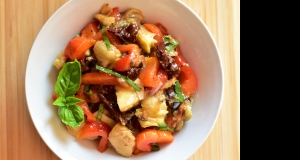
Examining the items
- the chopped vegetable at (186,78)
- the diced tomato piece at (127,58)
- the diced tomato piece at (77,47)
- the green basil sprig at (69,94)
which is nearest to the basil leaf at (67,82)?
the green basil sprig at (69,94)

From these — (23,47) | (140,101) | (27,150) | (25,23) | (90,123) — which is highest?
(25,23)

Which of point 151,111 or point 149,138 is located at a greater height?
point 151,111

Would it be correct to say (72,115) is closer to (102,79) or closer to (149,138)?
(102,79)

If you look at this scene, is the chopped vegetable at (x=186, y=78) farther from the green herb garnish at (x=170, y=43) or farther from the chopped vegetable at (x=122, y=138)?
the chopped vegetable at (x=122, y=138)

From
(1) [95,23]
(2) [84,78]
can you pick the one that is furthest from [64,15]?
(2) [84,78]

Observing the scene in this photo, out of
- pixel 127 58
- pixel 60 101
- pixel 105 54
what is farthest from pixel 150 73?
pixel 60 101

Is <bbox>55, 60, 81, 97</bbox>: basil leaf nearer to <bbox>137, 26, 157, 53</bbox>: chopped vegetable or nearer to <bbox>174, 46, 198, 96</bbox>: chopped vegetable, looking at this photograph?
<bbox>137, 26, 157, 53</bbox>: chopped vegetable
